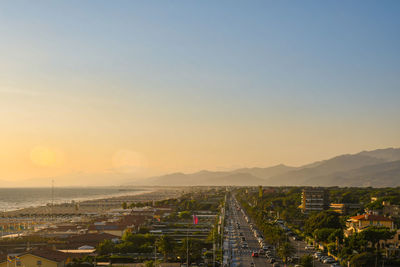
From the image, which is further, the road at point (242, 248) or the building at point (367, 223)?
the building at point (367, 223)

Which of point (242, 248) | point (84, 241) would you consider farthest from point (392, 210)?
point (84, 241)

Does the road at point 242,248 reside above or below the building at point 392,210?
below

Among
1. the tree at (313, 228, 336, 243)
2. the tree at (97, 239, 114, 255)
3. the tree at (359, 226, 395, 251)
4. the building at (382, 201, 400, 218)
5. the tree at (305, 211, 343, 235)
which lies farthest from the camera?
the building at (382, 201, 400, 218)

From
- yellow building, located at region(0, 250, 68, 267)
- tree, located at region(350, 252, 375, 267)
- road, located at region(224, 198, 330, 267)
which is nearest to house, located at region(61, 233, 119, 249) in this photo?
yellow building, located at region(0, 250, 68, 267)

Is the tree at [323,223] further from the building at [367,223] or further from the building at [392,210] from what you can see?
the building at [392,210]

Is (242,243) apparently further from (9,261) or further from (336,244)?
(9,261)

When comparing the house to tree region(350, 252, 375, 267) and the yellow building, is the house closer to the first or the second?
the yellow building

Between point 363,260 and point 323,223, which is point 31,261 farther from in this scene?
point 323,223

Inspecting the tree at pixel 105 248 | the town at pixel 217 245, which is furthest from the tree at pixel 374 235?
the tree at pixel 105 248

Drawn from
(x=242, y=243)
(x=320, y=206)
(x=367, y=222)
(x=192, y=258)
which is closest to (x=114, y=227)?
(x=242, y=243)

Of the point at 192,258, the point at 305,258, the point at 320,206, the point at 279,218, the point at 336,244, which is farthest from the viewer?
the point at 320,206

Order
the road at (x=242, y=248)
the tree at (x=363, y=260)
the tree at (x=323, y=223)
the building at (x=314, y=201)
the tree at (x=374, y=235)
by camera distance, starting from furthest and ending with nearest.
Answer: the building at (x=314, y=201) → the tree at (x=323, y=223) → the tree at (x=374, y=235) → the road at (x=242, y=248) → the tree at (x=363, y=260)
